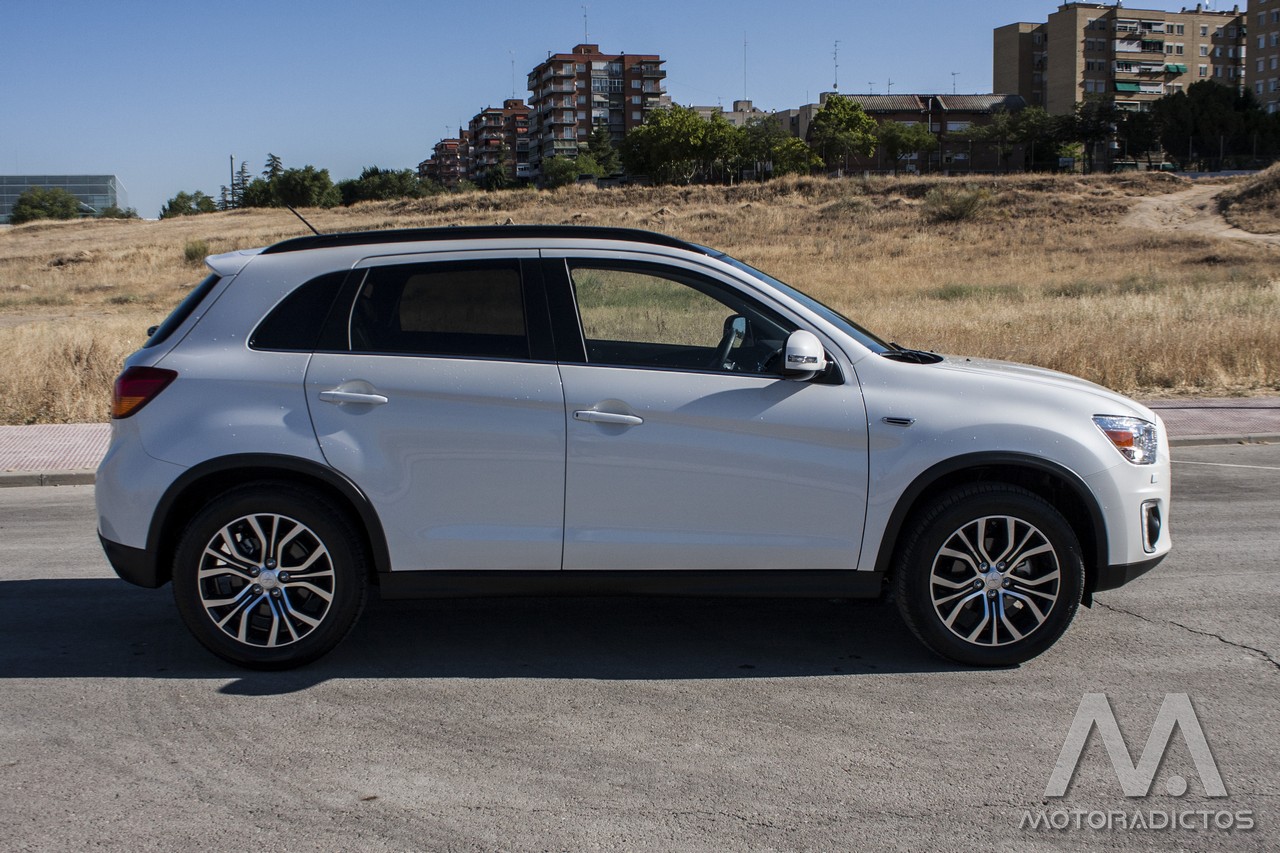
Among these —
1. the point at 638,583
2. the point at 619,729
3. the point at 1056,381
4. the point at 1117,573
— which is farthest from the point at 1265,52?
the point at 619,729

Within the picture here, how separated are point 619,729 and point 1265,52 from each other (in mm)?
159248

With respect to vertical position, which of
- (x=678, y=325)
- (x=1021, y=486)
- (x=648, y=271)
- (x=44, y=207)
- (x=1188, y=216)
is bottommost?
(x=1021, y=486)

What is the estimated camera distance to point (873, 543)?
4.76 m

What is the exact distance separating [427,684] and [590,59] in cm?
18473

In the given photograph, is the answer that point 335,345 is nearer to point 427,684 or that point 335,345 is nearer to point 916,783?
point 427,684

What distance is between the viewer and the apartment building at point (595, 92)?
17950cm

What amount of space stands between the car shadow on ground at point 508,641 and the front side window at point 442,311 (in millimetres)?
1376

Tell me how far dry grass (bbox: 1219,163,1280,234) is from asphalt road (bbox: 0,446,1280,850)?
60.1 metres

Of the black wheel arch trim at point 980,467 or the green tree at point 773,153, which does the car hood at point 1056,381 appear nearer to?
the black wheel arch trim at point 980,467

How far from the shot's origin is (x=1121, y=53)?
150 meters

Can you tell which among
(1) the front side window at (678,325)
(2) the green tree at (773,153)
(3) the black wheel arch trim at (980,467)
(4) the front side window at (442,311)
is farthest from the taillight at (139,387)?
(2) the green tree at (773,153)

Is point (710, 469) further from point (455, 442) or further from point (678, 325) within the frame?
point (455, 442)

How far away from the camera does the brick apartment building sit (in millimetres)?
137500

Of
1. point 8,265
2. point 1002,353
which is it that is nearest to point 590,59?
point 8,265
